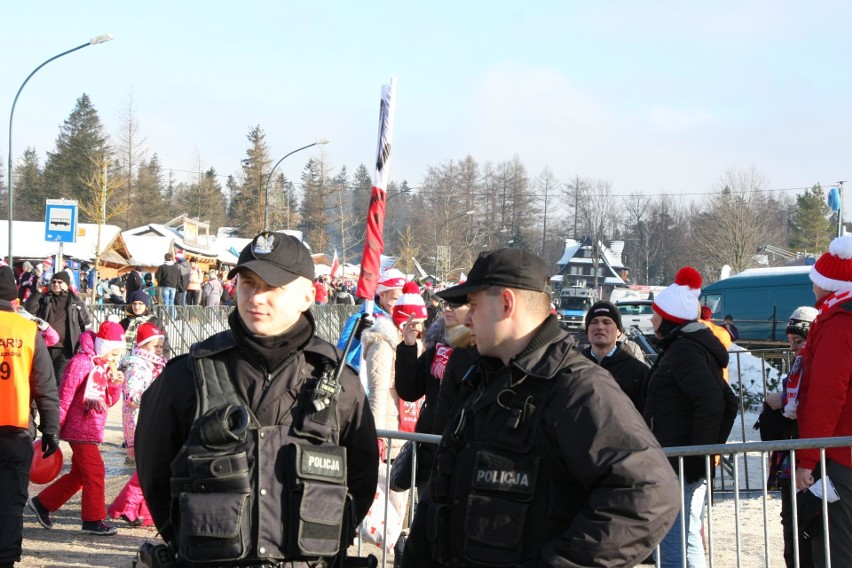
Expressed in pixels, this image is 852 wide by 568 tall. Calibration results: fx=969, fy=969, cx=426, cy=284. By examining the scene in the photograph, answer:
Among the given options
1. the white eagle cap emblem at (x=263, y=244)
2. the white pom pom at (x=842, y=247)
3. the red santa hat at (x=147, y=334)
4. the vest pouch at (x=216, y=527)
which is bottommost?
the vest pouch at (x=216, y=527)

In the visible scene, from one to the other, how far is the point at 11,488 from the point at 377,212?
2.56m

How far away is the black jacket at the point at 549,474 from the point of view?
241cm

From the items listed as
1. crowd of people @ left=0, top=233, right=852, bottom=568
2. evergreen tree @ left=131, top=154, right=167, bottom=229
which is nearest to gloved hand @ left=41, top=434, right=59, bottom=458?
crowd of people @ left=0, top=233, right=852, bottom=568

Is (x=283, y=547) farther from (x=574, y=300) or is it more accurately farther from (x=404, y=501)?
(x=574, y=300)

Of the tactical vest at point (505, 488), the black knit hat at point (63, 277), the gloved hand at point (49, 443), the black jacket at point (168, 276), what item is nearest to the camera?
the tactical vest at point (505, 488)

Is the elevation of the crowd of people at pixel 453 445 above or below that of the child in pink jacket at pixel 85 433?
above

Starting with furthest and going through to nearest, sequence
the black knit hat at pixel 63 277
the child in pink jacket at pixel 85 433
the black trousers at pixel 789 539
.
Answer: the black knit hat at pixel 63 277
the child in pink jacket at pixel 85 433
the black trousers at pixel 789 539

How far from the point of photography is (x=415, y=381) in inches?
255

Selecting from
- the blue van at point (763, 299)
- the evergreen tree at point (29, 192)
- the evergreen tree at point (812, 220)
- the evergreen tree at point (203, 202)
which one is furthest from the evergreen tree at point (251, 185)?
the blue van at point (763, 299)

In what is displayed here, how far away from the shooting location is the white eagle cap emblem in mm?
3258

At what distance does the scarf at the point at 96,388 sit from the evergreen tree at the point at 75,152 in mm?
76851

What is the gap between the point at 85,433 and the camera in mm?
7766

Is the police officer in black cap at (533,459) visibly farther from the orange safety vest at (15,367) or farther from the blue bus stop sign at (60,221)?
the blue bus stop sign at (60,221)

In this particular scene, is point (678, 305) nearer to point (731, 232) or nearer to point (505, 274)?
point (505, 274)
